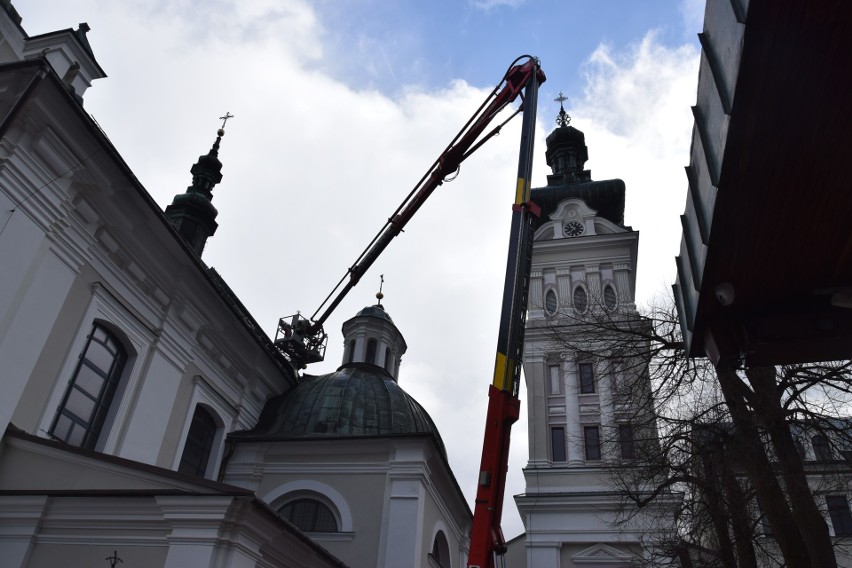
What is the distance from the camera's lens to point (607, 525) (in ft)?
70.6

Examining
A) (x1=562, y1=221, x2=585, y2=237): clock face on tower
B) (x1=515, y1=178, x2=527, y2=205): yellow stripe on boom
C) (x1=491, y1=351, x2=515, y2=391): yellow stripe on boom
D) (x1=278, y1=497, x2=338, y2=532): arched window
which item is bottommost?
(x1=491, y1=351, x2=515, y2=391): yellow stripe on boom

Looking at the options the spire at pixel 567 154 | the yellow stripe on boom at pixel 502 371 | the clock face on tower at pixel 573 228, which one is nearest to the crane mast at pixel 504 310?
the yellow stripe on boom at pixel 502 371

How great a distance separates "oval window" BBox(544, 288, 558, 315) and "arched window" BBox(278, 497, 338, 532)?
16.4 m

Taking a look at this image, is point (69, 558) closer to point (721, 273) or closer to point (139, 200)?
point (139, 200)

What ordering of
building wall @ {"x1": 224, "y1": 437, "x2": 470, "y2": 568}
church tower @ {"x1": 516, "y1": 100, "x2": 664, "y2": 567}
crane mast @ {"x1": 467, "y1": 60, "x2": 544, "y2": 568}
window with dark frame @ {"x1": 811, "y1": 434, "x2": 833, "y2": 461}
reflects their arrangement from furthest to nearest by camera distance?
church tower @ {"x1": 516, "y1": 100, "x2": 664, "y2": 567} < building wall @ {"x1": 224, "y1": 437, "x2": 470, "y2": 568} < window with dark frame @ {"x1": 811, "y1": 434, "x2": 833, "y2": 461} < crane mast @ {"x1": 467, "y1": 60, "x2": 544, "y2": 568}

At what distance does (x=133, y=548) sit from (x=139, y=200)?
19.7ft

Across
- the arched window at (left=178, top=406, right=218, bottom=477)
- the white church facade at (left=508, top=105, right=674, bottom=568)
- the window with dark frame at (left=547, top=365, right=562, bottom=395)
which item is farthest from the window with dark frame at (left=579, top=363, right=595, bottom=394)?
the arched window at (left=178, top=406, right=218, bottom=477)

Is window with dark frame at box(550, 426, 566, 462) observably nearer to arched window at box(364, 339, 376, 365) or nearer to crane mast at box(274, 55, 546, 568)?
arched window at box(364, 339, 376, 365)

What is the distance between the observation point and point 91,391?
10930mm

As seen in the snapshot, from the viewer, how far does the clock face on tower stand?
1196 inches

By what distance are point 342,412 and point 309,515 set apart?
252cm

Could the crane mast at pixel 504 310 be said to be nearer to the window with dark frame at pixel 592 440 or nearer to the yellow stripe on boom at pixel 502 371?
the yellow stripe on boom at pixel 502 371

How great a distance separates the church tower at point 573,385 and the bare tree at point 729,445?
14.1ft

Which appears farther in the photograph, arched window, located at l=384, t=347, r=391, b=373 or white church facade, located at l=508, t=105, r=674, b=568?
white church facade, located at l=508, t=105, r=674, b=568
